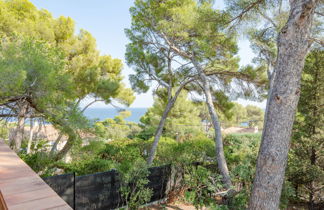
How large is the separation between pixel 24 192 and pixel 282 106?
3.20m

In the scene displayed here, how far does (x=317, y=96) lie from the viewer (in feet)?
17.9

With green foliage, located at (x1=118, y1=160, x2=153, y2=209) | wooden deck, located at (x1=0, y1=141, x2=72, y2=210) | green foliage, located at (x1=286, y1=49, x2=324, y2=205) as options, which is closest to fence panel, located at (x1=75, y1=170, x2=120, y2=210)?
green foliage, located at (x1=118, y1=160, x2=153, y2=209)

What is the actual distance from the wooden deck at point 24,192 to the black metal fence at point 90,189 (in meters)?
2.35

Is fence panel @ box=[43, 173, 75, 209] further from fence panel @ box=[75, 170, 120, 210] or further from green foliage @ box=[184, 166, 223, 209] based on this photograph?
green foliage @ box=[184, 166, 223, 209]

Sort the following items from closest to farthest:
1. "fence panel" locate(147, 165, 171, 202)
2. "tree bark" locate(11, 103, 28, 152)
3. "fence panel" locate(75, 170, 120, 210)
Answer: "fence panel" locate(75, 170, 120, 210), "tree bark" locate(11, 103, 28, 152), "fence panel" locate(147, 165, 171, 202)

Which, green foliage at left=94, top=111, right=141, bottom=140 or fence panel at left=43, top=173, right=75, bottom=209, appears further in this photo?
green foliage at left=94, top=111, right=141, bottom=140

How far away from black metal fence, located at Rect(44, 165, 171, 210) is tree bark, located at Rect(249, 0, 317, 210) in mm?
2797

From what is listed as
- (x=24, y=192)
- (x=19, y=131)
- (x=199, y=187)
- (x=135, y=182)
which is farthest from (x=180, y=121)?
(x=24, y=192)

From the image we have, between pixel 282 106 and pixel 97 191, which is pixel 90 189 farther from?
pixel 282 106

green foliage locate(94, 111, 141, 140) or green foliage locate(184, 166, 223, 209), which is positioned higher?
green foliage locate(94, 111, 141, 140)

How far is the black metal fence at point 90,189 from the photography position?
3.79 metres

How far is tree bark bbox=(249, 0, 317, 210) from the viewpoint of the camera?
9.62ft

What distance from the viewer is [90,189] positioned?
412 cm

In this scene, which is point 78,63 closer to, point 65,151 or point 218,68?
point 65,151
